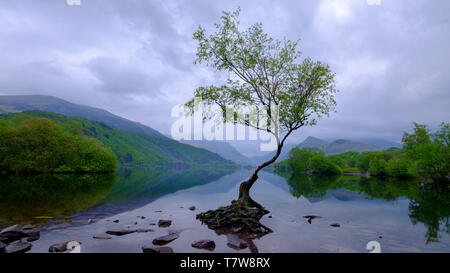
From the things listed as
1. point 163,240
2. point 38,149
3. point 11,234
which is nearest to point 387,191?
point 163,240

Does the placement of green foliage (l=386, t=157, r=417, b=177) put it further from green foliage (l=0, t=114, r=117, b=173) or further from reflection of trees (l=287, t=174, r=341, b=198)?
green foliage (l=0, t=114, r=117, b=173)

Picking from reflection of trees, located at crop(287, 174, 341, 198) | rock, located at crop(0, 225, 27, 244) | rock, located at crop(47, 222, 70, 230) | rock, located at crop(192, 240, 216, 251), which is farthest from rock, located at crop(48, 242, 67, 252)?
reflection of trees, located at crop(287, 174, 341, 198)

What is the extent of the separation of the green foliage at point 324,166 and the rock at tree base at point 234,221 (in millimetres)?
164238

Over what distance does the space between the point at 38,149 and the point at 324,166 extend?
586ft

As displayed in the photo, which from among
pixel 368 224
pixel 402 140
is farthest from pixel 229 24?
pixel 402 140

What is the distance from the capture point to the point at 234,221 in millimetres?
19469

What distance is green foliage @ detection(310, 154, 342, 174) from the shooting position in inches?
6540

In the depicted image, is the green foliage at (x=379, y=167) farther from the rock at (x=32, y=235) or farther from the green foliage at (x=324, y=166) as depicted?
the rock at (x=32, y=235)

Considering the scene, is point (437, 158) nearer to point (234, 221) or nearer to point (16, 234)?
point (234, 221)

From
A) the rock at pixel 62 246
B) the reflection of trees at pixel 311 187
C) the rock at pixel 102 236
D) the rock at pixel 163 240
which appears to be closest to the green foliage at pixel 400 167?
the reflection of trees at pixel 311 187

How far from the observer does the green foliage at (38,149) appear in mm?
91812
